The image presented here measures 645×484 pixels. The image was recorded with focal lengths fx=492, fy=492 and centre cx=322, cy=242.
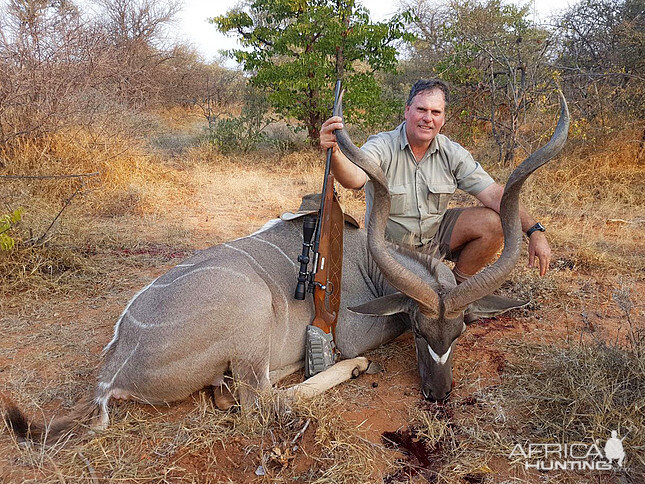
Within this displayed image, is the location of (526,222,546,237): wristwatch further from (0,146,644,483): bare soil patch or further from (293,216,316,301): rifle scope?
(293,216,316,301): rifle scope

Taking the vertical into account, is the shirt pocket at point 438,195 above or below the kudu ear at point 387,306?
above

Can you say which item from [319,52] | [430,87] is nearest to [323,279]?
[430,87]

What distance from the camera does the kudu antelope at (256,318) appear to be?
2.58 m

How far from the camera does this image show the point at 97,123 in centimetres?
789

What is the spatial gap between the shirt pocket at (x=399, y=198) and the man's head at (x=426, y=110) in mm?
367

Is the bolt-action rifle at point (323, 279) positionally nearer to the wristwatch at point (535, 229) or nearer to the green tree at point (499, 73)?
the wristwatch at point (535, 229)

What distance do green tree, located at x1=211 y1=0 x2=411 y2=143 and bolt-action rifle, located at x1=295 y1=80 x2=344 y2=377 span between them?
22.7ft

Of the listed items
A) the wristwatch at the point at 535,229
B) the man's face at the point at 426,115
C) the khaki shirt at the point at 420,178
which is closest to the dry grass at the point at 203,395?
the wristwatch at the point at 535,229

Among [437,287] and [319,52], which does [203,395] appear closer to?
[437,287]

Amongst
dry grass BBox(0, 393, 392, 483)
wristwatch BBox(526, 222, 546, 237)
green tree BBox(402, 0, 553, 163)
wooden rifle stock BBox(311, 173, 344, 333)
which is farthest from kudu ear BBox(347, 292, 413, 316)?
green tree BBox(402, 0, 553, 163)

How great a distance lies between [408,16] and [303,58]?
2.12m

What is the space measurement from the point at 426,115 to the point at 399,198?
2.01 ft

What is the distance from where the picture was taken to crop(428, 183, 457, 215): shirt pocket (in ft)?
11.9

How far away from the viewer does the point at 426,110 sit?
3430 millimetres
